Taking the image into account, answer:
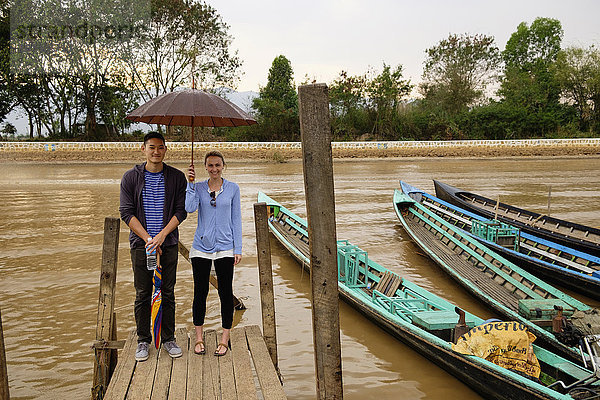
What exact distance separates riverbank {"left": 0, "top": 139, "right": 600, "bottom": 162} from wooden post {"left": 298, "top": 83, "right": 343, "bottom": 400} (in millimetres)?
23579

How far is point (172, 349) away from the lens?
11.4 feet

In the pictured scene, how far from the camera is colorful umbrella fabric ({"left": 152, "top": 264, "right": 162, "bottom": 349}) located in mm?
3346

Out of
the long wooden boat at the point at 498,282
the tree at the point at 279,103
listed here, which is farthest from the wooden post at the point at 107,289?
the tree at the point at 279,103

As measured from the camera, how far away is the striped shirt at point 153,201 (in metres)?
3.33

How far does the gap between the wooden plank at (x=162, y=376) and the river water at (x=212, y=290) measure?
1.42 metres

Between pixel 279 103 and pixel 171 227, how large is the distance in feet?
95.8

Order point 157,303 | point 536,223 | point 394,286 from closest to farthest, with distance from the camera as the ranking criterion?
point 157,303 → point 394,286 → point 536,223

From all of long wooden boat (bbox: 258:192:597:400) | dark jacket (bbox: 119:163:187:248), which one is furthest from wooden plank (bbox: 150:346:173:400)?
long wooden boat (bbox: 258:192:597:400)

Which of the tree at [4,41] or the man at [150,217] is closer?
the man at [150,217]

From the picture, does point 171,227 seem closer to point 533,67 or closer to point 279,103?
point 279,103

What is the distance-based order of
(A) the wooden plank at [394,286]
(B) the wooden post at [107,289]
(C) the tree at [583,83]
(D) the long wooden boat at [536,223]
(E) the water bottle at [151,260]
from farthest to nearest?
(C) the tree at [583,83], (D) the long wooden boat at [536,223], (A) the wooden plank at [394,286], (B) the wooden post at [107,289], (E) the water bottle at [151,260]

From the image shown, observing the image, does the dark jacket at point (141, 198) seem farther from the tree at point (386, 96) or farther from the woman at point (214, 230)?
the tree at point (386, 96)

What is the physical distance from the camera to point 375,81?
3297 cm

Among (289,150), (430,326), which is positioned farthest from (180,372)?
(289,150)
